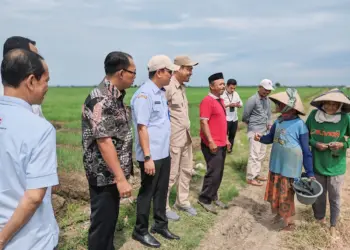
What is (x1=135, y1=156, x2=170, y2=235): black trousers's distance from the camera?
3443 millimetres

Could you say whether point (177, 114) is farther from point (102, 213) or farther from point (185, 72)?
point (102, 213)

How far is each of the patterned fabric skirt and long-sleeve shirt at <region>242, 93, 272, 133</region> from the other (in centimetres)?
194

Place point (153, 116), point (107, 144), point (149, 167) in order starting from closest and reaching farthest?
point (107, 144)
point (149, 167)
point (153, 116)

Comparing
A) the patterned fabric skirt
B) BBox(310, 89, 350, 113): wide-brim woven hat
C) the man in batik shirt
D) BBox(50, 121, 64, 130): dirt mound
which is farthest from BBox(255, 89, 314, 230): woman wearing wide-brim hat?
BBox(50, 121, 64, 130): dirt mound

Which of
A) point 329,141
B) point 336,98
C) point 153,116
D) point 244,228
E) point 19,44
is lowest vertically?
point 244,228

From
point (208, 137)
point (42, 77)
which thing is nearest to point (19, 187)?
point (42, 77)

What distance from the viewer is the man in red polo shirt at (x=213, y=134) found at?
4410mm

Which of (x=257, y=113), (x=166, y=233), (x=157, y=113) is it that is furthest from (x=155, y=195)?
(x=257, y=113)

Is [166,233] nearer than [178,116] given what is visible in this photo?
Yes

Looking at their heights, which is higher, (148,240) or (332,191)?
(332,191)

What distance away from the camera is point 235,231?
13.5 feet

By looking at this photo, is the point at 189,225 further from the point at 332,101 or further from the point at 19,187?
the point at 19,187

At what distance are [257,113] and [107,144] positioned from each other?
400 cm

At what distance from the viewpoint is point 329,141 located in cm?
378
